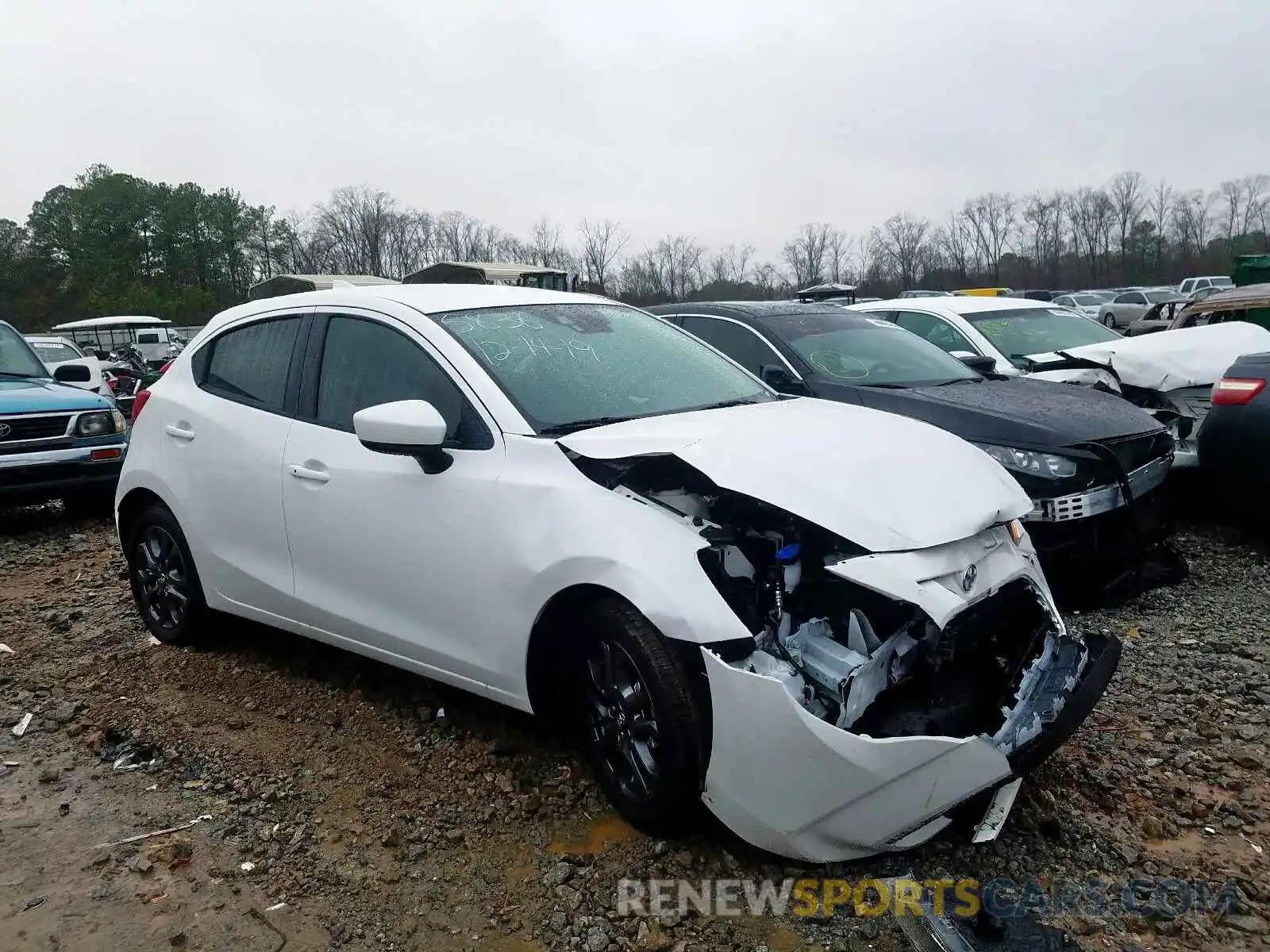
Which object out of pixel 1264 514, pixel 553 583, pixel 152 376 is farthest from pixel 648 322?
pixel 152 376

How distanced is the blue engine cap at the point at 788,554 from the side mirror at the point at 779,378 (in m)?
2.80

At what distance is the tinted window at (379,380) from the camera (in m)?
3.18

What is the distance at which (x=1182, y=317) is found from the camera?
28.4 ft

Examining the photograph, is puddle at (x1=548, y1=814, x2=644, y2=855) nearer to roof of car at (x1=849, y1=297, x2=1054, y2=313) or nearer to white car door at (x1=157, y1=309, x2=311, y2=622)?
white car door at (x1=157, y1=309, x2=311, y2=622)

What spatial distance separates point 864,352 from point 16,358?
24.3 ft

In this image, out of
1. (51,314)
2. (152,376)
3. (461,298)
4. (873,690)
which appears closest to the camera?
A: (873,690)

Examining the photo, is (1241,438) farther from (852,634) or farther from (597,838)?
(597,838)

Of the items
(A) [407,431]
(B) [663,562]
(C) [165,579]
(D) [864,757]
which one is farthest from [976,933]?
(C) [165,579]

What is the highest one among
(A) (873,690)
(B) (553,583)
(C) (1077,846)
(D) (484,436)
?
(D) (484,436)

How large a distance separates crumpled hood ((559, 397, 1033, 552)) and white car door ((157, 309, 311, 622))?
153cm

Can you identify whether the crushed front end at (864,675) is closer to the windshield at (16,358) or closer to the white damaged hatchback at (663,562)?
the white damaged hatchback at (663,562)

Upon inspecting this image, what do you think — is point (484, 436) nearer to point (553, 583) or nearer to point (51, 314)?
point (553, 583)

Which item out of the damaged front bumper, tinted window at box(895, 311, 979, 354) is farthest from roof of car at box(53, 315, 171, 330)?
the damaged front bumper

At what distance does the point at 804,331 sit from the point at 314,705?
12.1 ft
